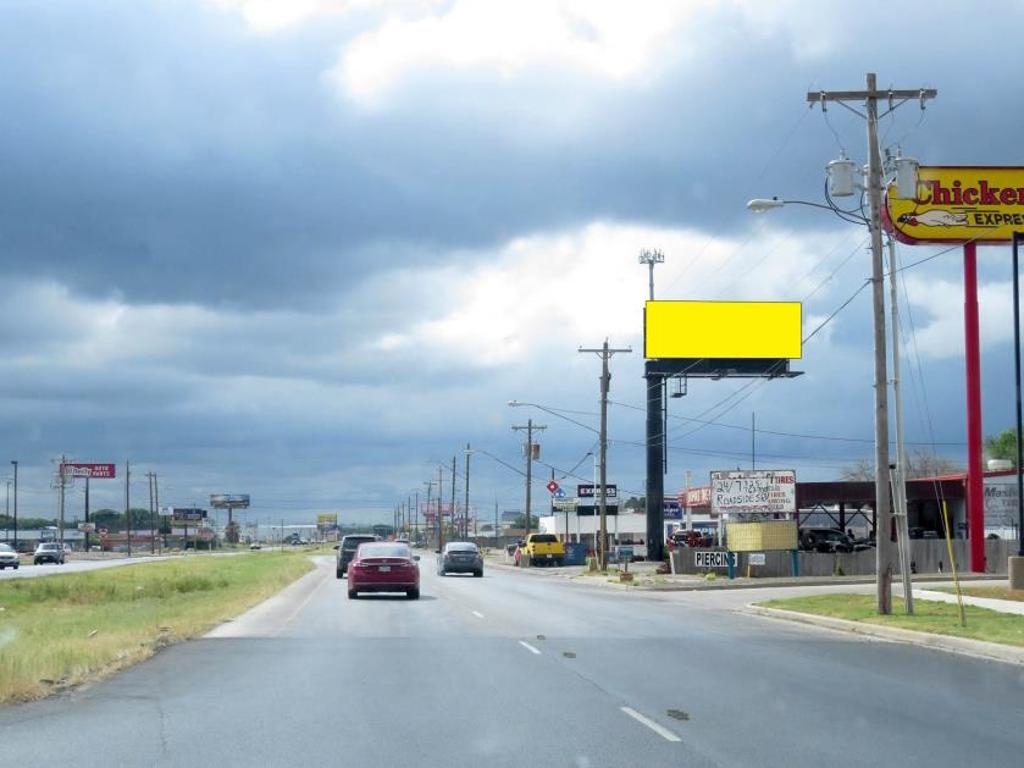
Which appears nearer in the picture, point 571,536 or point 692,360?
point 692,360

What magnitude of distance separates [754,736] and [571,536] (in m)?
107

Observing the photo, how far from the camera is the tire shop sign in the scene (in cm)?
5328

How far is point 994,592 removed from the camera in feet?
107

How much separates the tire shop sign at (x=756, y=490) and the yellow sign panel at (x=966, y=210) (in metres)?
12.2

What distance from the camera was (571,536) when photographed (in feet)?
388

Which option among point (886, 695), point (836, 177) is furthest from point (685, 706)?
point (836, 177)

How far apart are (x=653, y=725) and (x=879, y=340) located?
1700cm

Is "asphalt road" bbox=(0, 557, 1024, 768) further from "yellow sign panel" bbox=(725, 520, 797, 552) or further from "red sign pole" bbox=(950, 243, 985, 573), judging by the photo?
"yellow sign panel" bbox=(725, 520, 797, 552)

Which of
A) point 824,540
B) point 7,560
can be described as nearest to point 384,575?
point 824,540

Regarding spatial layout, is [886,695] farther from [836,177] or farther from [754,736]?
[836,177]

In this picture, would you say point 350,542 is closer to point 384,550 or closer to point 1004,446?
point 384,550

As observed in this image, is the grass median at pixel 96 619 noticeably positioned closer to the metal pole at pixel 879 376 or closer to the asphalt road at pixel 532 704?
the asphalt road at pixel 532 704

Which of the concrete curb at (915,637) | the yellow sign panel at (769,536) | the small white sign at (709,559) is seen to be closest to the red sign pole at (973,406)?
the yellow sign panel at (769,536)

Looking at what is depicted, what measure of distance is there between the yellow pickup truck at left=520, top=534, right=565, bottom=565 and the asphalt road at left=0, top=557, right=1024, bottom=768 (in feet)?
166
